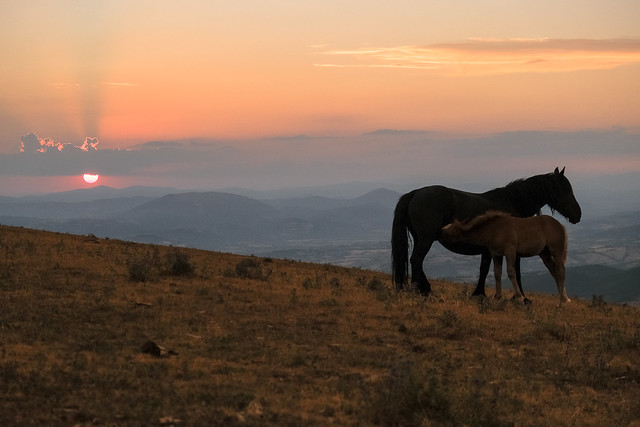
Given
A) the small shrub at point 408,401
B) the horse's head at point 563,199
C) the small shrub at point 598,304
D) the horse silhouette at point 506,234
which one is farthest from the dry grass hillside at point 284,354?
the horse's head at point 563,199

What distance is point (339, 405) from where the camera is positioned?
28.2ft

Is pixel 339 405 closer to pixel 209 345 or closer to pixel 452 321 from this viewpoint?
pixel 209 345

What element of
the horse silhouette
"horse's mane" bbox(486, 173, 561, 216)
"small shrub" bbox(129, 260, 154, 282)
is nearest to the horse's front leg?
the horse silhouette

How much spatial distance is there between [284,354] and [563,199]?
455 inches

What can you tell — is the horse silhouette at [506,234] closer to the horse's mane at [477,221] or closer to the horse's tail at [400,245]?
the horse's mane at [477,221]

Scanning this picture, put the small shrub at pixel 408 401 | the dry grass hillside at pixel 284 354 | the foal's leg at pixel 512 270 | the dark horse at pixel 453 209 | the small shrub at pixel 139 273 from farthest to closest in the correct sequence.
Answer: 1. the dark horse at pixel 453 209
2. the foal's leg at pixel 512 270
3. the small shrub at pixel 139 273
4. the dry grass hillside at pixel 284 354
5. the small shrub at pixel 408 401

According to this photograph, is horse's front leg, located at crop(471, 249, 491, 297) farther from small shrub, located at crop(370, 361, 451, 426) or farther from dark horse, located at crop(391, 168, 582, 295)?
small shrub, located at crop(370, 361, 451, 426)

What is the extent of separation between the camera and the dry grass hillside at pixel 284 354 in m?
8.34

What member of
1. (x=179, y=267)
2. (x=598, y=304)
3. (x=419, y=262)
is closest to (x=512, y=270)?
(x=419, y=262)

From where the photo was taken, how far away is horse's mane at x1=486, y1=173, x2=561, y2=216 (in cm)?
1920

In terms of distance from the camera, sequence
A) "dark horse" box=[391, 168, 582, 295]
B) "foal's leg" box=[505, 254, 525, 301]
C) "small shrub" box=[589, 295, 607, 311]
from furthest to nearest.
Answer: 1. "small shrub" box=[589, 295, 607, 311]
2. "dark horse" box=[391, 168, 582, 295]
3. "foal's leg" box=[505, 254, 525, 301]

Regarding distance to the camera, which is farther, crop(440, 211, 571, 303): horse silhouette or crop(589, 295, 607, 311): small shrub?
crop(589, 295, 607, 311): small shrub

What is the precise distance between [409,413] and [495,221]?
9.99m

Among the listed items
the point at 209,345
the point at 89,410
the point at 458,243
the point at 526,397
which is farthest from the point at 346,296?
the point at 89,410
